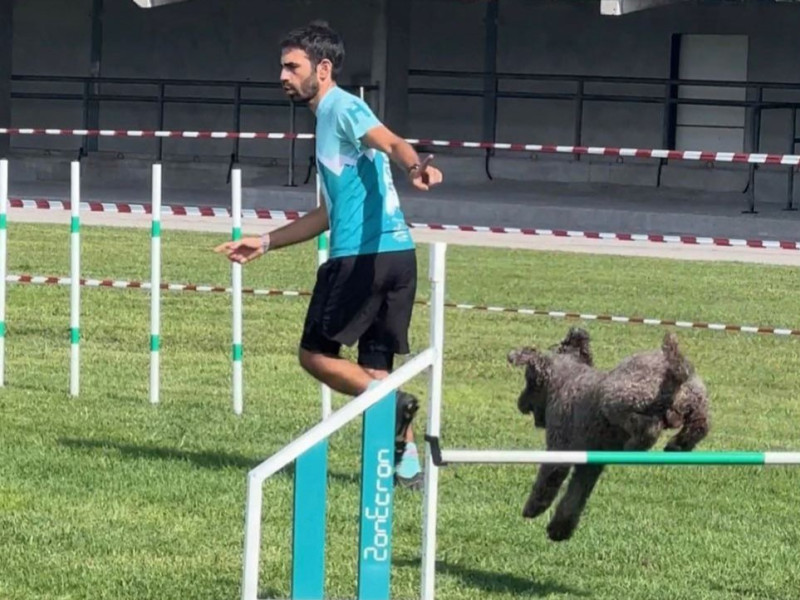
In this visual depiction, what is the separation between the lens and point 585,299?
1545 centimetres

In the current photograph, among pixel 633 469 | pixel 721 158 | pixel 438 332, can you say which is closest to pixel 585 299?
pixel 721 158

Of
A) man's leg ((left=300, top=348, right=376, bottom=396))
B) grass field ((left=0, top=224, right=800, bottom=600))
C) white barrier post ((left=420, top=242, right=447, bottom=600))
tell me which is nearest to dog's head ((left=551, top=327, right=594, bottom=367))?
grass field ((left=0, top=224, right=800, bottom=600))

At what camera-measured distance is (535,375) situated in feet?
22.0

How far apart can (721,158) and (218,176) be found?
16.4 metres

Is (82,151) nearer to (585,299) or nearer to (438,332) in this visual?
(585,299)

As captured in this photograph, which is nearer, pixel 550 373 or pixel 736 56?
pixel 550 373

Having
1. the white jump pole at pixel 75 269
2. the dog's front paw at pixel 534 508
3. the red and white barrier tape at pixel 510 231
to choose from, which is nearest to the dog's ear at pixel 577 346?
the dog's front paw at pixel 534 508

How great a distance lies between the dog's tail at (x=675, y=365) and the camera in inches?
232

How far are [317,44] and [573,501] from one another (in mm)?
2183

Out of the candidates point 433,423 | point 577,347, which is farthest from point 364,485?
point 577,347

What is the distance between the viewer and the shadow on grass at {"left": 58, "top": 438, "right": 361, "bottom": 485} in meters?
8.59

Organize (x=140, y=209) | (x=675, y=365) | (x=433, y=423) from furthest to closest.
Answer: (x=140, y=209), (x=675, y=365), (x=433, y=423)

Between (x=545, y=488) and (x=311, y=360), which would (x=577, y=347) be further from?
(x=311, y=360)

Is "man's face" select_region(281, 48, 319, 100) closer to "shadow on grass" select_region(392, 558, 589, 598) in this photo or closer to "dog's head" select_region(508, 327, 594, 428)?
"dog's head" select_region(508, 327, 594, 428)
